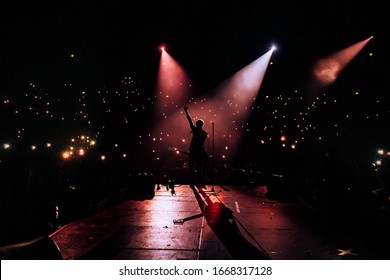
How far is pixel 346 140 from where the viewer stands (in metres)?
13.1

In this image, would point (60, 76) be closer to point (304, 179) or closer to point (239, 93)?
point (304, 179)

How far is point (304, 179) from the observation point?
8469mm

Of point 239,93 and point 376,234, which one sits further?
point 239,93

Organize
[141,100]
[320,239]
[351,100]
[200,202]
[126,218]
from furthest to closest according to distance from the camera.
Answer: [141,100], [351,100], [200,202], [126,218], [320,239]

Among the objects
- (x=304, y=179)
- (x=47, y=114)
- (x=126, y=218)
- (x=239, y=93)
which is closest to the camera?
(x=126, y=218)

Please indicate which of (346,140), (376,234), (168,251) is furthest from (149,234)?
(346,140)

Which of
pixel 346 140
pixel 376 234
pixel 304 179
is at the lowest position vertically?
pixel 376 234

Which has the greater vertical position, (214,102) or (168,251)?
(214,102)

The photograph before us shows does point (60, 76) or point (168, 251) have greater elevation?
point (60, 76)

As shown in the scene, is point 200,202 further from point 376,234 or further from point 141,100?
point 141,100

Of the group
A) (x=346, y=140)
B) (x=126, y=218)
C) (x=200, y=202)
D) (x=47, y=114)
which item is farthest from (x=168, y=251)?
(x=346, y=140)

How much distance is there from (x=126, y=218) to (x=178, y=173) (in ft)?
27.5

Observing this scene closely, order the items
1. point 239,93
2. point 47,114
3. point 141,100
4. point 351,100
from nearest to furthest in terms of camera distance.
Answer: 1. point 47,114
2. point 351,100
3. point 141,100
4. point 239,93

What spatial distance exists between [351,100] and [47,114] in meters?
16.1
